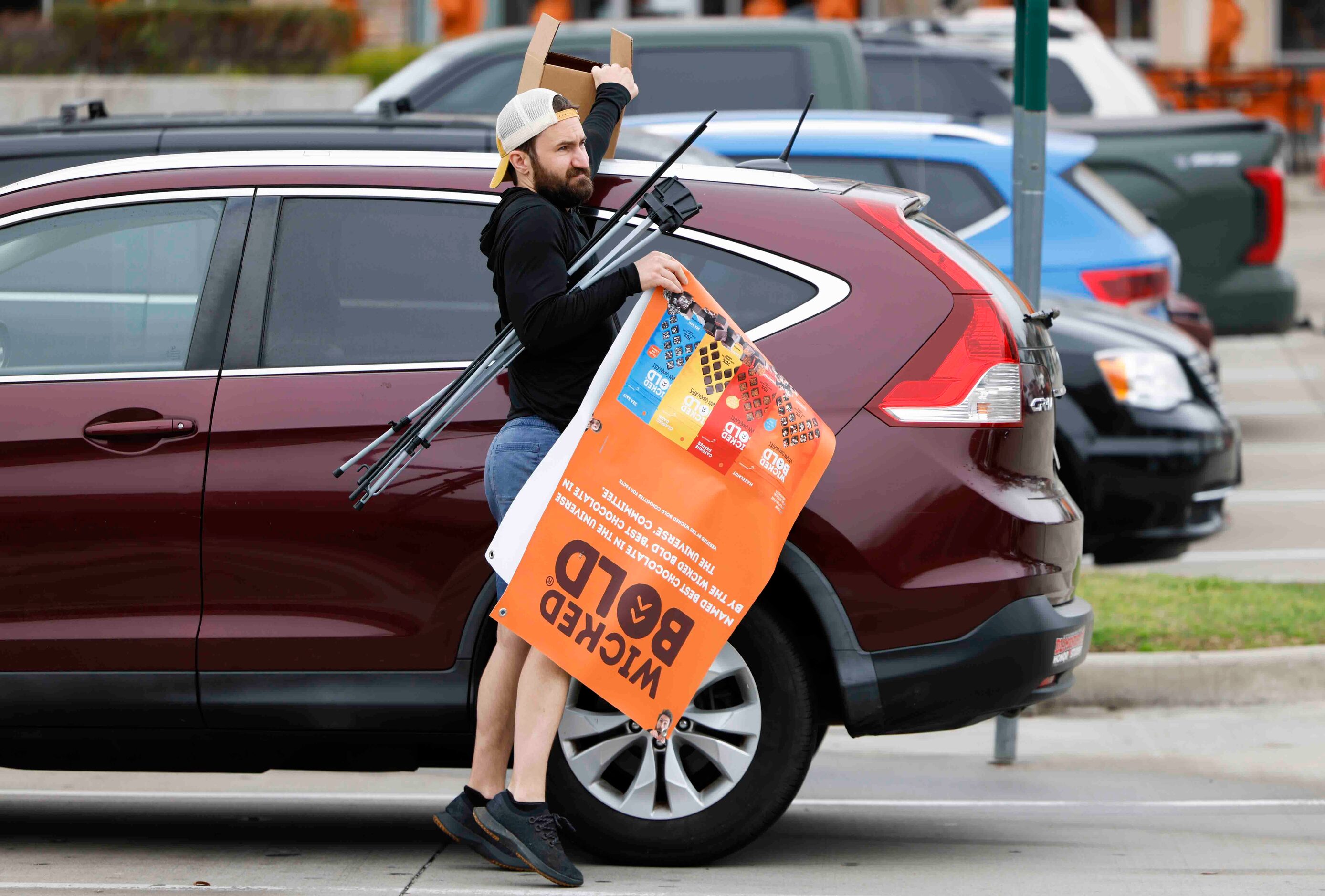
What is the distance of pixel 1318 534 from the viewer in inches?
372

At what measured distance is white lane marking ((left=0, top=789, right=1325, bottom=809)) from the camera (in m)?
5.70

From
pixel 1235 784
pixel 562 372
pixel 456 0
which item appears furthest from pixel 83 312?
pixel 456 0

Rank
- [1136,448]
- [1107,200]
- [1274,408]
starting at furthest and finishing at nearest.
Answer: [1274,408]
[1107,200]
[1136,448]

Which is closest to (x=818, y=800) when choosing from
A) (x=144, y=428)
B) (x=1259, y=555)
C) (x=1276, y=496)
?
(x=144, y=428)

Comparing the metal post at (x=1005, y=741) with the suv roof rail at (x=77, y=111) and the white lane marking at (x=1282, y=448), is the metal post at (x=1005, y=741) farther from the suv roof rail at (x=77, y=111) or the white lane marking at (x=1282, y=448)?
the white lane marking at (x=1282, y=448)

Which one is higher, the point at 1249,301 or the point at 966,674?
the point at 966,674

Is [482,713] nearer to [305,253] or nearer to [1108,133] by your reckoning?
[305,253]

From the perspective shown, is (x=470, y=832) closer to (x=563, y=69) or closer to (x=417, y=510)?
(x=417, y=510)

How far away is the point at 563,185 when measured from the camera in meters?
4.49

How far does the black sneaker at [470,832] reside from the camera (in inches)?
183

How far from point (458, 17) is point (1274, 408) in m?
12.4

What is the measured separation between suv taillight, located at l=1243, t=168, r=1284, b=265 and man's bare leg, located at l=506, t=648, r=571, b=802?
7914 mm

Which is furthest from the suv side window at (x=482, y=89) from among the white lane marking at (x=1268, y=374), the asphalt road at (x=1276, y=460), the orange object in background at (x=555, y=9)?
the orange object in background at (x=555, y=9)

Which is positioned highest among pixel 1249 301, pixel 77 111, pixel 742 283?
pixel 77 111
